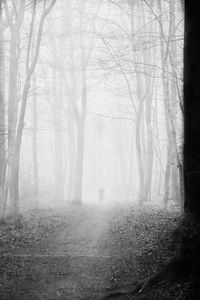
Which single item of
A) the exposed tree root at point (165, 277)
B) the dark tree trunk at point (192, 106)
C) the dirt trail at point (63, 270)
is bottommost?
the dirt trail at point (63, 270)

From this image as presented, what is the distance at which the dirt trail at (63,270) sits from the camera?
7.23m

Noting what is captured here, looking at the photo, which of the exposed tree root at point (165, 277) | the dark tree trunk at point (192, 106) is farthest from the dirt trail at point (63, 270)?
the dark tree trunk at point (192, 106)

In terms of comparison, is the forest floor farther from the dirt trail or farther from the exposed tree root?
the exposed tree root

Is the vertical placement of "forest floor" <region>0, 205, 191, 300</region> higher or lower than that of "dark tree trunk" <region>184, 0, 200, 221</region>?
lower

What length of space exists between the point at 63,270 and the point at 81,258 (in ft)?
3.37

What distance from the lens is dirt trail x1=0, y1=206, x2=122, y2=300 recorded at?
23.7 ft

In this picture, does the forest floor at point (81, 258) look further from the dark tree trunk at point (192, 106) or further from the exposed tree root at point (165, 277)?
the dark tree trunk at point (192, 106)

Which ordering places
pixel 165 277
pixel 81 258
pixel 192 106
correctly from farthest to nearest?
pixel 81 258
pixel 192 106
pixel 165 277

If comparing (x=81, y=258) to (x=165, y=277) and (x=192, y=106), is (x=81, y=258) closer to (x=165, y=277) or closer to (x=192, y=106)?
(x=165, y=277)

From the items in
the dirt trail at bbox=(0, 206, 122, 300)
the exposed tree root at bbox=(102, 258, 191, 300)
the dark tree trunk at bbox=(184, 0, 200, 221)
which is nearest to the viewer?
the exposed tree root at bbox=(102, 258, 191, 300)

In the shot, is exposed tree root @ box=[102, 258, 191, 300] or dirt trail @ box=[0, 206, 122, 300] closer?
exposed tree root @ box=[102, 258, 191, 300]

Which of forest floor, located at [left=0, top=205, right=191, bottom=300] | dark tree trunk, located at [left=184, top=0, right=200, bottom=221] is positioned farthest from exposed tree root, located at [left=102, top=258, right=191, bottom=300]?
dark tree trunk, located at [left=184, top=0, right=200, bottom=221]

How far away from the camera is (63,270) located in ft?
27.9

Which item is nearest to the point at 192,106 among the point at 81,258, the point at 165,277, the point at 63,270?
the point at 165,277
